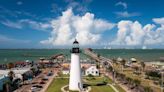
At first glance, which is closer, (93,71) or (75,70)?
(75,70)

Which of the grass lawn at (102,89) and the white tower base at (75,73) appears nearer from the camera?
the white tower base at (75,73)

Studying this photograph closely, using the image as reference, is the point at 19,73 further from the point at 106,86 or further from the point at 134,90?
the point at 134,90

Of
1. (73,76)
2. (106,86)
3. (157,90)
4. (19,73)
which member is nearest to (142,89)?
(157,90)

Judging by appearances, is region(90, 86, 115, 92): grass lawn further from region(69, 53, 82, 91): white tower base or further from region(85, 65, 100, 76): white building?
region(85, 65, 100, 76): white building

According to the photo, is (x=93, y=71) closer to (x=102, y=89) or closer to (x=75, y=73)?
(x=102, y=89)

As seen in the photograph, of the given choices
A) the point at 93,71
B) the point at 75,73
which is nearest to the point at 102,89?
the point at 75,73

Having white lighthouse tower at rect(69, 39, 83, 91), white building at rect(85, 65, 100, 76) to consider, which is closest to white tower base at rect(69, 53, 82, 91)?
white lighthouse tower at rect(69, 39, 83, 91)

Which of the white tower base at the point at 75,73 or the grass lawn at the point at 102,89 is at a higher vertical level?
the white tower base at the point at 75,73

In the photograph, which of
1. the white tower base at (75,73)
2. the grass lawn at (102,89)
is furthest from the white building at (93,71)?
the white tower base at (75,73)

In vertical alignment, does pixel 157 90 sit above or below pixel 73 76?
below

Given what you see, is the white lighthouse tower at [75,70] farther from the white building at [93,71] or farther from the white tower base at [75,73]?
the white building at [93,71]

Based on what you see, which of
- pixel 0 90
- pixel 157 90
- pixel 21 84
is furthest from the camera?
pixel 21 84
